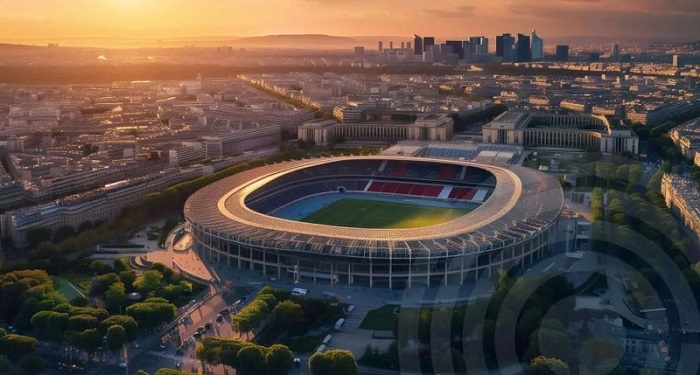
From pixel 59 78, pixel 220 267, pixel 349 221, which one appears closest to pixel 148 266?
pixel 220 267

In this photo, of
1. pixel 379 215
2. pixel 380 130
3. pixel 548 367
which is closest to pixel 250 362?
pixel 548 367

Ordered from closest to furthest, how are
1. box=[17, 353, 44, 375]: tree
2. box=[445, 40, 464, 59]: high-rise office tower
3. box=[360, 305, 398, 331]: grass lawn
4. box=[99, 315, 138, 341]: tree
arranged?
box=[17, 353, 44, 375]: tree → box=[99, 315, 138, 341]: tree → box=[360, 305, 398, 331]: grass lawn → box=[445, 40, 464, 59]: high-rise office tower

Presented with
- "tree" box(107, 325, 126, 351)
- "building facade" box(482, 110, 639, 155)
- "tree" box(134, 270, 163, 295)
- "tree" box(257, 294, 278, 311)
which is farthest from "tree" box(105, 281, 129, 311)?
"building facade" box(482, 110, 639, 155)

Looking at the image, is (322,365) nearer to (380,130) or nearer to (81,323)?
(81,323)

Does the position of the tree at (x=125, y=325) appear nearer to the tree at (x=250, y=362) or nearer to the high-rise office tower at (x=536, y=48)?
the tree at (x=250, y=362)

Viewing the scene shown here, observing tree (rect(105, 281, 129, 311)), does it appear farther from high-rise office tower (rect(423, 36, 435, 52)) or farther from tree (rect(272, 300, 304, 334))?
high-rise office tower (rect(423, 36, 435, 52))

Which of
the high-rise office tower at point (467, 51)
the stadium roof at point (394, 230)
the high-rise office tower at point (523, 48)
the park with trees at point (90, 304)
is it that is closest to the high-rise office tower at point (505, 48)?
the high-rise office tower at point (523, 48)

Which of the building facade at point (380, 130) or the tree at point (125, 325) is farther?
the building facade at point (380, 130)
